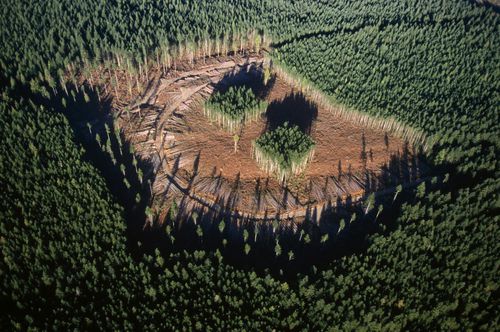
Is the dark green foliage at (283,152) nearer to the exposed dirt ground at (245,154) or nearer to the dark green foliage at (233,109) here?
the exposed dirt ground at (245,154)

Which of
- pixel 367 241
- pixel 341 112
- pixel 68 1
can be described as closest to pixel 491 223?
pixel 367 241

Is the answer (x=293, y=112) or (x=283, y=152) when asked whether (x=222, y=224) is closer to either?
(x=283, y=152)

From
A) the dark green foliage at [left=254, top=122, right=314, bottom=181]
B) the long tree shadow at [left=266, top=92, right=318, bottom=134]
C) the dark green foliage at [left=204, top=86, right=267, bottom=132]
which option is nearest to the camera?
the dark green foliage at [left=254, top=122, right=314, bottom=181]

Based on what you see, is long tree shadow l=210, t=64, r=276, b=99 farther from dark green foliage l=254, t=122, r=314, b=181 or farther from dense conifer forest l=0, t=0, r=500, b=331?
dark green foliage l=254, t=122, r=314, b=181

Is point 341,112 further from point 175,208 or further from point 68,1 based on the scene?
point 68,1

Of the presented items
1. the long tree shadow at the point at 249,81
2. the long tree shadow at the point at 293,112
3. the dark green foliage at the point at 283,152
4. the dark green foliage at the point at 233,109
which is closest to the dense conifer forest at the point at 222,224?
the long tree shadow at the point at 293,112

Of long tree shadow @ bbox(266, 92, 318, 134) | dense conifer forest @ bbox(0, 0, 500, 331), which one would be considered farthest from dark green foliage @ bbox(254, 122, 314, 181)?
dense conifer forest @ bbox(0, 0, 500, 331)

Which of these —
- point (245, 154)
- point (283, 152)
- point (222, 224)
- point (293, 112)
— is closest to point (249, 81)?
point (293, 112)
